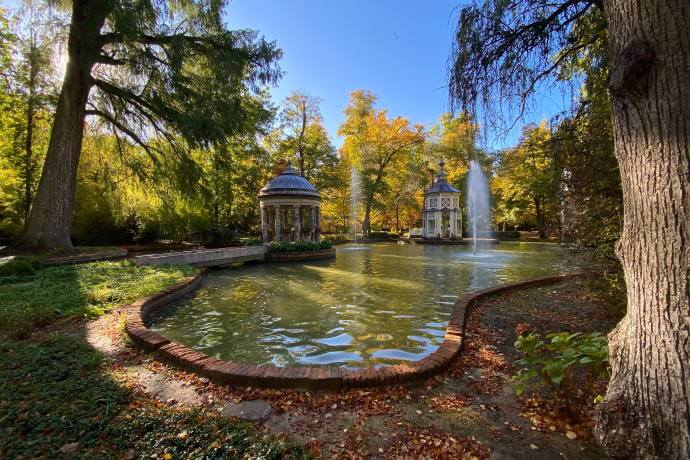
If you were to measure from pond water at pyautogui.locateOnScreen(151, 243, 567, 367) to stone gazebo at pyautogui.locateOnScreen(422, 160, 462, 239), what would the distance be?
19538 mm

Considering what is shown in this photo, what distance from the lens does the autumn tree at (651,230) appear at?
1.78 metres

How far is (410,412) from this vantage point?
2.80m

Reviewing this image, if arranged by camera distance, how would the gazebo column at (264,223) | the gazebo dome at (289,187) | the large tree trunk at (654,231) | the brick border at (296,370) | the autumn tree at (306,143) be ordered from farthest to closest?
the autumn tree at (306,143), the gazebo column at (264,223), the gazebo dome at (289,187), the brick border at (296,370), the large tree trunk at (654,231)

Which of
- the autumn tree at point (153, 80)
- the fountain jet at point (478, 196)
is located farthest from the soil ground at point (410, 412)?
the fountain jet at point (478, 196)

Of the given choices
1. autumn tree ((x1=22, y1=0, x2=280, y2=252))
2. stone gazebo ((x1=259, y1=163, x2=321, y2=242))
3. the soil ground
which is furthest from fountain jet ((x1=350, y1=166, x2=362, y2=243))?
the soil ground

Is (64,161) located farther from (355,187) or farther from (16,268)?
(355,187)

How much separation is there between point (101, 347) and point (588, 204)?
697 centimetres

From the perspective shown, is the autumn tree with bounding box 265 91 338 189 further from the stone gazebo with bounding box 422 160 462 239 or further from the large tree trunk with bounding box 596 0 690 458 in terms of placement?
the large tree trunk with bounding box 596 0 690 458

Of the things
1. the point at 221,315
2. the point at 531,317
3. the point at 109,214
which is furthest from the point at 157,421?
Answer: the point at 109,214

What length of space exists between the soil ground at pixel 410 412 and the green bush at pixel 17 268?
604 centimetres

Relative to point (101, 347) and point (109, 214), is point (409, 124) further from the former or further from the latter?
point (101, 347)

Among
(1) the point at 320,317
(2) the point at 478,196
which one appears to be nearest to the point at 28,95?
(1) the point at 320,317

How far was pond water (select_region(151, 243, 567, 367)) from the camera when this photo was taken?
175 inches

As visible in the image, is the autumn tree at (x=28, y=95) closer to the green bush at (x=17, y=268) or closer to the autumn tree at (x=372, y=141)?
the green bush at (x=17, y=268)
